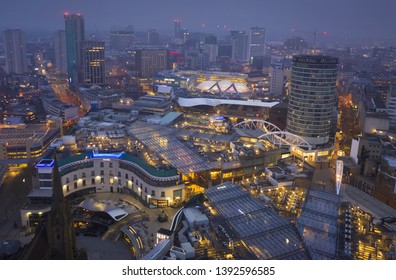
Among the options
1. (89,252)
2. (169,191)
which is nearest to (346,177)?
(169,191)

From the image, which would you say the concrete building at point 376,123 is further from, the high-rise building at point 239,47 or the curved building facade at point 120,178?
the high-rise building at point 239,47

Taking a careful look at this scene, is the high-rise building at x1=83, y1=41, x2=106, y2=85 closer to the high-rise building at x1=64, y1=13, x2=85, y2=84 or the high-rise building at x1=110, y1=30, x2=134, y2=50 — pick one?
the high-rise building at x1=64, y1=13, x2=85, y2=84

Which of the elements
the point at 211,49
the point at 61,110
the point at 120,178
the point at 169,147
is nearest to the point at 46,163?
the point at 120,178

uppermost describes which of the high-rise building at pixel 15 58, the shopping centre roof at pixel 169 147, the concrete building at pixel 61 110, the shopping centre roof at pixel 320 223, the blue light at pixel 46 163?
the high-rise building at pixel 15 58

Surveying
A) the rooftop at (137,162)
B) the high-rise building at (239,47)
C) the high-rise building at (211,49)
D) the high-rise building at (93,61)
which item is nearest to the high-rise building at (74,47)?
the high-rise building at (93,61)

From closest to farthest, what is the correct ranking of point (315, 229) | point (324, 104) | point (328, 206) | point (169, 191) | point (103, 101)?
1. point (315, 229)
2. point (328, 206)
3. point (169, 191)
4. point (324, 104)
5. point (103, 101)

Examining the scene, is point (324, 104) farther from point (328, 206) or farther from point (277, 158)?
point (328, 206)
